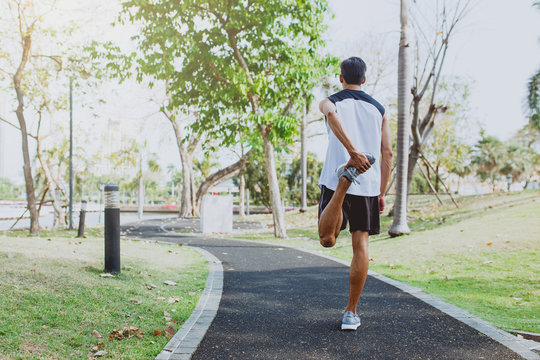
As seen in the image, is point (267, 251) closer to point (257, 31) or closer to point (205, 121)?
point (205, 121)

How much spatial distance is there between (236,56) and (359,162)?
10.9 m

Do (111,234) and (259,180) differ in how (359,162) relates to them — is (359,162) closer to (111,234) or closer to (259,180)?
(111,234)

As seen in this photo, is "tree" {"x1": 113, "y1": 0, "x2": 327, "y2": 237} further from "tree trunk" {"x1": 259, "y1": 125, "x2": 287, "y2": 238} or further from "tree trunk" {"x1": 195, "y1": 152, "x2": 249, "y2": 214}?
"tree trunk" {"x1": 195, "y1": 152, "x2": 249, "y2": 214}

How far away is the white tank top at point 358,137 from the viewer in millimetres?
3447

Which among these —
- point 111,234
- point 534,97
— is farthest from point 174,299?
point 534,97

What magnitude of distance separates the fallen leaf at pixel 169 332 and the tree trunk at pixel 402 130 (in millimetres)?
9433

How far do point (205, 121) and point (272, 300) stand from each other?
32.4 ft

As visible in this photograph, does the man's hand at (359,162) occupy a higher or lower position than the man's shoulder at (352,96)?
lower

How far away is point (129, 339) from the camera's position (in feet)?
11.0

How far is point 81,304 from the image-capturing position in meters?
4.01

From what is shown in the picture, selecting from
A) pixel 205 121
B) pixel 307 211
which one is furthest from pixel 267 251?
pixel 307 211

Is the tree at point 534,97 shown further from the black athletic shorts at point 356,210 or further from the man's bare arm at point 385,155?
the black athletic shorts at point 356,210

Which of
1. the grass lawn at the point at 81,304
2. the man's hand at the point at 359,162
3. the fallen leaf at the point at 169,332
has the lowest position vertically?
the fallen leaf at the point at 169,332

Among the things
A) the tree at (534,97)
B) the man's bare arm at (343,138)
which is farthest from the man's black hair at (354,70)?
the tree at (534,97)
